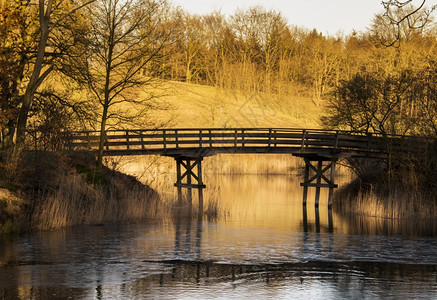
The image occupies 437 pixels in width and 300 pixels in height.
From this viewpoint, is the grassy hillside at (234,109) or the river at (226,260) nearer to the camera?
the river at (226,260)

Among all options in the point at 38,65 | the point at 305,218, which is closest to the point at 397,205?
the point at 305,218

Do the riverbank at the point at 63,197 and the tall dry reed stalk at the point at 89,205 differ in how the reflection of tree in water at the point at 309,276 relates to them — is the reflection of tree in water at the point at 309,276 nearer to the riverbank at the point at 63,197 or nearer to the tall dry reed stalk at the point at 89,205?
the riverbank at the point at 63,197

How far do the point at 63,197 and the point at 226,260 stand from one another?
8521mm

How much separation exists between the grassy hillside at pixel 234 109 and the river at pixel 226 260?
46.6 metres

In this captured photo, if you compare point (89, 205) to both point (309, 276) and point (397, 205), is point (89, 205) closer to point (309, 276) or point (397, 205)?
point (309, 276)

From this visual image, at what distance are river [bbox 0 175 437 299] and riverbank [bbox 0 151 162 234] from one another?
29.8 inches

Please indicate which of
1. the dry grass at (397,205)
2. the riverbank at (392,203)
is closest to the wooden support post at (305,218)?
the riverbank at (392,203)

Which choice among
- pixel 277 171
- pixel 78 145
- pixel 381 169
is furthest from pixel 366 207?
pixel 277 171

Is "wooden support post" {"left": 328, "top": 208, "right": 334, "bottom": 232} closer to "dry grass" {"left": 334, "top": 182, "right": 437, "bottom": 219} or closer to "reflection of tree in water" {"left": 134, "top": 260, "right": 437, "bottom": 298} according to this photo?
"dry grass" {"left": 334, "top": 182, "right": 437, "bottom": 219}

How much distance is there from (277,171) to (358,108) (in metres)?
17.5

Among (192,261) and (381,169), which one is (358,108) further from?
(192,261)

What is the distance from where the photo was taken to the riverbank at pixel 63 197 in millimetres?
22250

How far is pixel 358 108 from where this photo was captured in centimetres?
3606

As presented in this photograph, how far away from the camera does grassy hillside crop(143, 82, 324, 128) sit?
75125 mm
